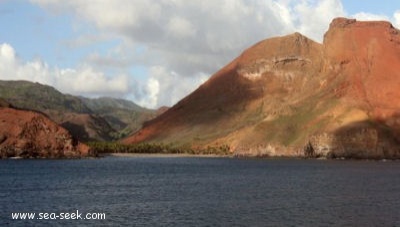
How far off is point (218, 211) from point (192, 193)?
2233cm

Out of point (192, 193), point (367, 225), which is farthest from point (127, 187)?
point (367, 225)

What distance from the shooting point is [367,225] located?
199ft

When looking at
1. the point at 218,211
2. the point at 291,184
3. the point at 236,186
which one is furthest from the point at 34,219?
the point at 291,184

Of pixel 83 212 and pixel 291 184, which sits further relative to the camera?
pixel 291 184

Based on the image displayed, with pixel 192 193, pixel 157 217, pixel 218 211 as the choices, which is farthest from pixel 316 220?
pixel 192 193

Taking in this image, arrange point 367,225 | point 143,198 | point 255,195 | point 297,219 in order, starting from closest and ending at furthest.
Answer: point 367,225 < point 297,219 < point 143,198 < point 255,195

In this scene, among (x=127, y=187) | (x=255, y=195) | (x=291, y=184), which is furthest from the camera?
(x=291, y=184)

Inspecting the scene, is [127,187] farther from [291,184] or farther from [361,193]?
[361,193]

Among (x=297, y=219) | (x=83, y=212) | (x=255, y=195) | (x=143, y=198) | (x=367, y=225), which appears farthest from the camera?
(x=255, y=195)

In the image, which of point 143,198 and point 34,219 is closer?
point 34,219

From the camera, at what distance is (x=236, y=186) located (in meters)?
107

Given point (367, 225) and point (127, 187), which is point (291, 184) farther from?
point (367, 225)

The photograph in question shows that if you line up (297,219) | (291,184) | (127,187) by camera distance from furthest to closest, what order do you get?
(291,184)
(127,187)
(297,219)

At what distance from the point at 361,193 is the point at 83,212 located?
45446 millimetres
